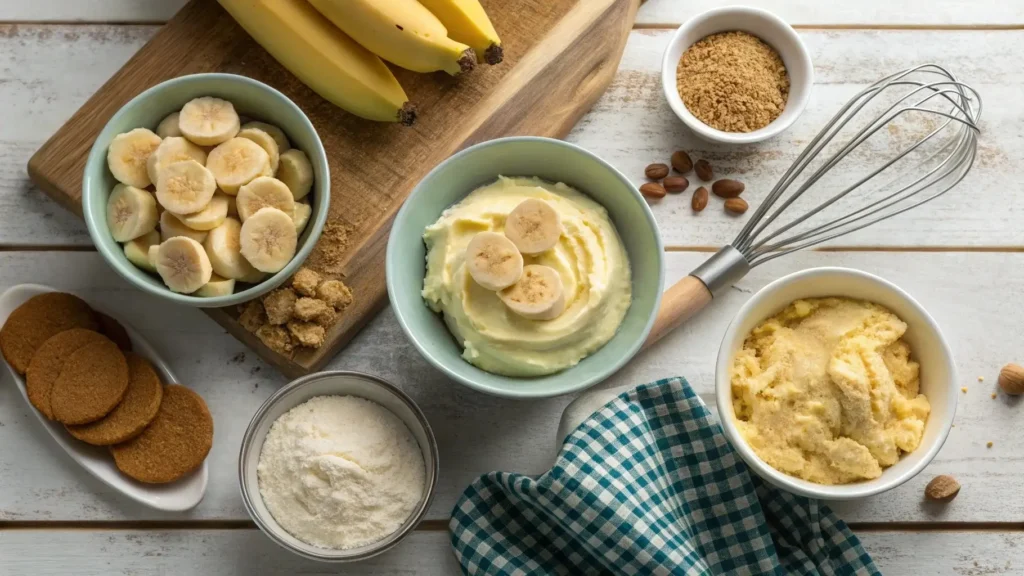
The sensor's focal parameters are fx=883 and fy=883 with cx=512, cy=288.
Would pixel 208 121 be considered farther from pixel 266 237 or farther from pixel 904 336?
pixel 904 336

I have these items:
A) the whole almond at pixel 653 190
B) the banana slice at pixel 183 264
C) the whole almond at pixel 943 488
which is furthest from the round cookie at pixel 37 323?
the whole almond at pixel 943 488

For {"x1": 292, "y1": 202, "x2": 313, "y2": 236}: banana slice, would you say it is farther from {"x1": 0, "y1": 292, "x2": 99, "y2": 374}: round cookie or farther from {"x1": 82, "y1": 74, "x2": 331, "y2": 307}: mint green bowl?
{"x1": 0, "y1": 292, "x2": 99, "y2": 374}: round cookie

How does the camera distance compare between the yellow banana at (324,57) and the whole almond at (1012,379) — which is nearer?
the yellow banana at (324,57)

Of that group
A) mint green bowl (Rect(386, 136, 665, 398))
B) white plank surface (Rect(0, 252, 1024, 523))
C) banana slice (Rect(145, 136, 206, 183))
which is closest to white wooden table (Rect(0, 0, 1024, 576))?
white plank surface (Rect(0, 252, 1024, 523))

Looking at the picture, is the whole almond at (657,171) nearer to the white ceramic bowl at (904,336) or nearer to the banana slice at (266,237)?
the white ceramic bowl at (904,336)

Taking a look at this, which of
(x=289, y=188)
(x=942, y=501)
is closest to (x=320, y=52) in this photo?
(x=289, y=188)

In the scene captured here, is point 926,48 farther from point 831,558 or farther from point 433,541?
point 433,541
